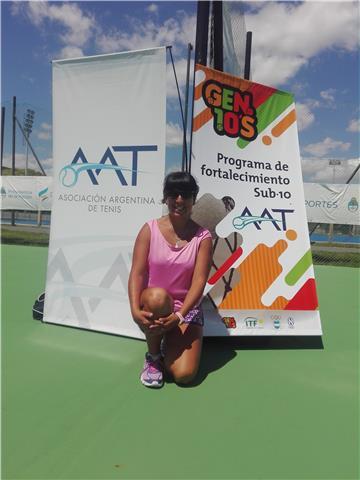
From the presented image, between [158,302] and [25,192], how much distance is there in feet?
30.3

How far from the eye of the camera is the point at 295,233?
312 cm

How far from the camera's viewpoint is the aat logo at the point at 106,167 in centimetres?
309

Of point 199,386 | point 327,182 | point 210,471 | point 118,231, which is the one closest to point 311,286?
point 199,386

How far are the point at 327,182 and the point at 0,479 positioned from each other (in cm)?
760

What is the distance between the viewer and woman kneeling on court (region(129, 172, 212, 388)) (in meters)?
2.43

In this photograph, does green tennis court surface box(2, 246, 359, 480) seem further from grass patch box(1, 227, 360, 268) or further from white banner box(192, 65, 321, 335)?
grass patch box(1, 227, 360, 268)

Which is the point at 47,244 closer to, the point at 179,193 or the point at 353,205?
the point at 353,205

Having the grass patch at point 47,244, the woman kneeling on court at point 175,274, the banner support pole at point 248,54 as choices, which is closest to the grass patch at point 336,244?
the grass patch at point 47,244

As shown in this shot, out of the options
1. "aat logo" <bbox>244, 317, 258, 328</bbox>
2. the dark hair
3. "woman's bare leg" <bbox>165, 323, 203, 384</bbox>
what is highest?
the dark hair

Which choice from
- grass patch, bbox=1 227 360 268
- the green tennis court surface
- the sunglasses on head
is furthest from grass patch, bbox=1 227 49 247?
the sunglasses on head

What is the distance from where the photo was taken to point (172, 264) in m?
2.52

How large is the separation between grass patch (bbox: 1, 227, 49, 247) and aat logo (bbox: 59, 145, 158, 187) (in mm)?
5850

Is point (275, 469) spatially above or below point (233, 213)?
below

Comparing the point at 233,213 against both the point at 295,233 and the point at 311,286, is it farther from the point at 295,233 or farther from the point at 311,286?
the point at 311,286
